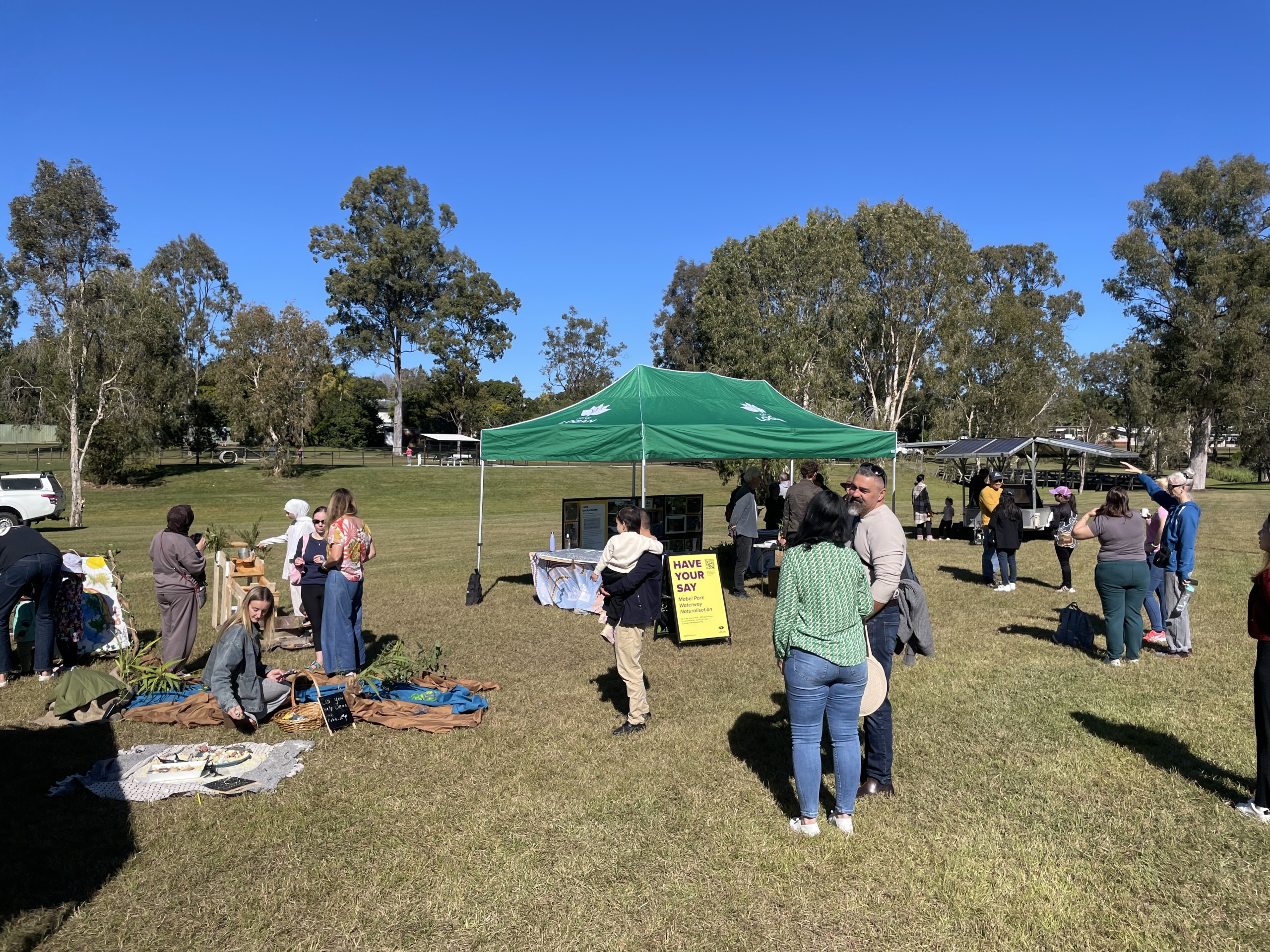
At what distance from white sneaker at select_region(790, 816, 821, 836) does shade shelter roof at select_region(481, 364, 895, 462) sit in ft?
20.9

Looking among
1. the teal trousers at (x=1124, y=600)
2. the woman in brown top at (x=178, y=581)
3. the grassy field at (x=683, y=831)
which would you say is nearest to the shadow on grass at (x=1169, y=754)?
the grassy field at (x=683, y=831)

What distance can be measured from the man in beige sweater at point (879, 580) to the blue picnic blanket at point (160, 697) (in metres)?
5.37

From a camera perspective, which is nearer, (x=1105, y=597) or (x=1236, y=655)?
(x=1105, y=597)

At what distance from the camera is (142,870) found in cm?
402

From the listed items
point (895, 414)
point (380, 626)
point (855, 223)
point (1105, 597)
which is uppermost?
point (855, 223)

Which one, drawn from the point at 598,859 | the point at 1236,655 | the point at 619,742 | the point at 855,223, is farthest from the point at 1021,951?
the point at 855,223

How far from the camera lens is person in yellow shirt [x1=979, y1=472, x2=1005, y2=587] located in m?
12.3

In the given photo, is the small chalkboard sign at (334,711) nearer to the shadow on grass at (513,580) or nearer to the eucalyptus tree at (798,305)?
the shadow on grass at (513,580)

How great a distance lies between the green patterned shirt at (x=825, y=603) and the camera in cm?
395

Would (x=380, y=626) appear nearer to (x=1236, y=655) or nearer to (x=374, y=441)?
(x=1236, y=655)

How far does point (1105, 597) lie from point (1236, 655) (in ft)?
5.94

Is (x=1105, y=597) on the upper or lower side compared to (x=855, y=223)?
lower

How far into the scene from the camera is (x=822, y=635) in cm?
395

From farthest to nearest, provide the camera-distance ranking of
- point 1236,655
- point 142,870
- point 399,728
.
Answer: point 1236,655 < point 399,728 < point 142,870
